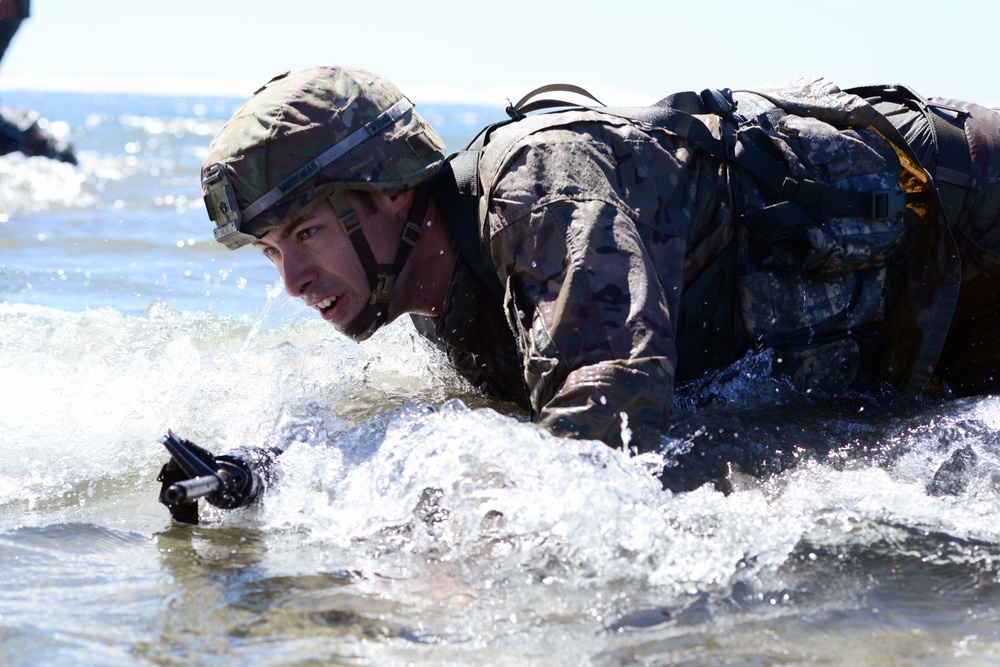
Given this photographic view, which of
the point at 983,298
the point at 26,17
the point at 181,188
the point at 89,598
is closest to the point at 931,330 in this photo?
the point at 983,298

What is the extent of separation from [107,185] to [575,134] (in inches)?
632

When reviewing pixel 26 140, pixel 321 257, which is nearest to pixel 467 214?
pixel 321 257

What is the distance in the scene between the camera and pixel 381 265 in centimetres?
368

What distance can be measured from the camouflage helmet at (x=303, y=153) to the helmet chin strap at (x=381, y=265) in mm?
103

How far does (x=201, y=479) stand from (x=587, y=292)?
1.11 metres

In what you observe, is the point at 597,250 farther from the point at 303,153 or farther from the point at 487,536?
the point at 303,153

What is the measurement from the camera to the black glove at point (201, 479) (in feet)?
9.78

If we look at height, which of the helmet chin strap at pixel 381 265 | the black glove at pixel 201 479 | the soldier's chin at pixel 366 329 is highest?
the helmet chin strap at pixel 381 265

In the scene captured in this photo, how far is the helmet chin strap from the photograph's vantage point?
3643mm

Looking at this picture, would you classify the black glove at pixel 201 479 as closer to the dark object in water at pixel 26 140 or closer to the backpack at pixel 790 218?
the backpack at pixel 790 218

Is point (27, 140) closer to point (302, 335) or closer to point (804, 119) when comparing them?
point (302, 335)

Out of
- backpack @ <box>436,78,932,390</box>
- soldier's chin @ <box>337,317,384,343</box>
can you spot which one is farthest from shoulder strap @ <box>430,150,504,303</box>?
soldier's chin @ <box>337,317,384,343</box>

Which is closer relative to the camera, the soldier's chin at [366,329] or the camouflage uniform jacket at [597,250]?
the camouflage uniform jacket at [597,250]

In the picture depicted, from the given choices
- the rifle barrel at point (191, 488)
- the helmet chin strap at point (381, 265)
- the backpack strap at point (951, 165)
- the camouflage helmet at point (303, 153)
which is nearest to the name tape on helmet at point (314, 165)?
the camouflage helmet at point (303, 153)
